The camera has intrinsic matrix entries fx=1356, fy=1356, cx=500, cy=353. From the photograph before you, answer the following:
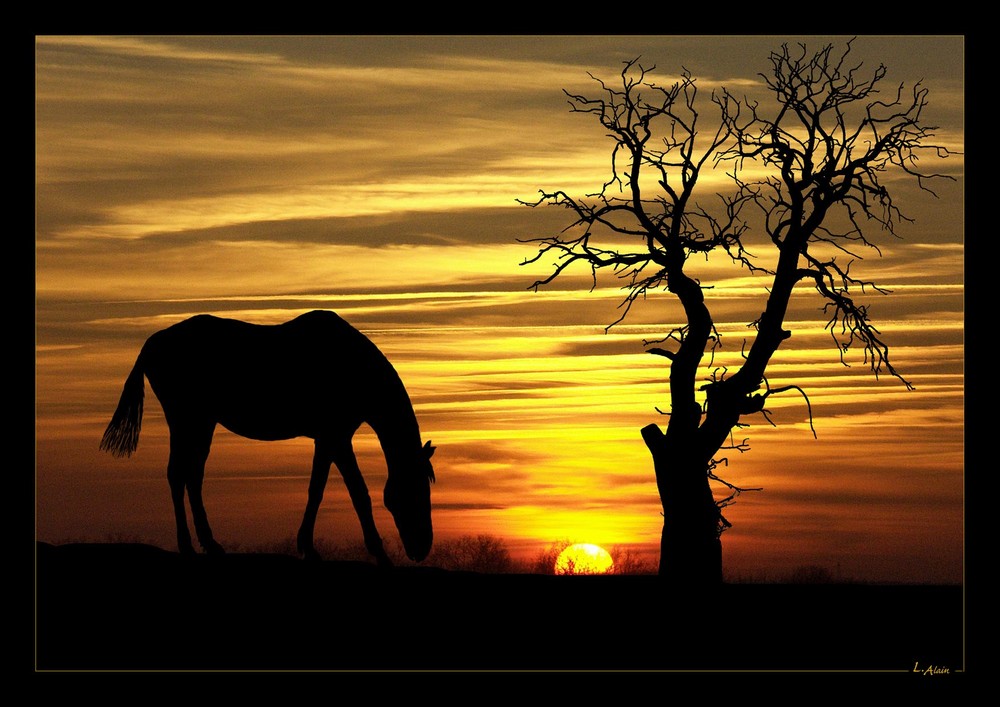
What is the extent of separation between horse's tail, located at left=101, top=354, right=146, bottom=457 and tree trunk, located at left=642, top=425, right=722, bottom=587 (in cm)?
680

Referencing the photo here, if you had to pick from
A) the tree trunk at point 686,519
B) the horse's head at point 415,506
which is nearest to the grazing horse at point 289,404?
the horse's head at point 415,506

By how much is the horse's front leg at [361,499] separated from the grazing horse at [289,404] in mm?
12

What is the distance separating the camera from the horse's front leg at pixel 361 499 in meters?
15.9

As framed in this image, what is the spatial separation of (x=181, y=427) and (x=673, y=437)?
6.31m

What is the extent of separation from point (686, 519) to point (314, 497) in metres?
4.40

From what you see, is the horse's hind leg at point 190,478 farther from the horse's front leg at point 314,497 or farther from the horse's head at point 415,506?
the horse's head at point 415,506

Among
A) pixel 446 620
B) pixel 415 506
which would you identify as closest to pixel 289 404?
pixel 415 506

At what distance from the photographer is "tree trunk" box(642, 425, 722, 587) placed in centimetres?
1561

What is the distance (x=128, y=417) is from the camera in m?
17.6

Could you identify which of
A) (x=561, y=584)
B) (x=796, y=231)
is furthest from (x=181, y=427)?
(x=796, y=231)
